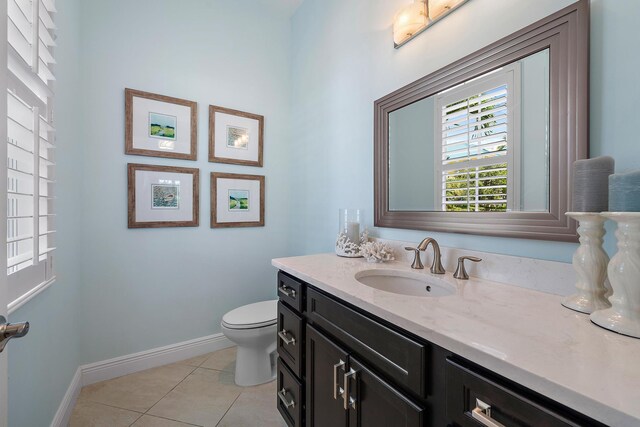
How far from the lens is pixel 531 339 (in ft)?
1.90

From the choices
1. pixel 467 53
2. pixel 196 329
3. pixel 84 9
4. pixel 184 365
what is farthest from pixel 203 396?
pixel 84 9

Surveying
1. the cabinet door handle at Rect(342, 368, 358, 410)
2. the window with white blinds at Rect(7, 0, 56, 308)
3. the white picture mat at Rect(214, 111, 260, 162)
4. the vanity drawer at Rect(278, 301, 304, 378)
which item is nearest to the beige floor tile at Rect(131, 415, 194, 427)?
the vanity drawer at Rect(278, 301, 304, 378)

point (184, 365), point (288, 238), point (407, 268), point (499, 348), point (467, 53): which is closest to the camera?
point (499, 348)

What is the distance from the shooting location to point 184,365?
2.02m

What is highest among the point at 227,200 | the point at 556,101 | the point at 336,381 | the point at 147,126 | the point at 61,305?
the point at 147,126

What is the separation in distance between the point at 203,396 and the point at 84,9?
2527 millimetres

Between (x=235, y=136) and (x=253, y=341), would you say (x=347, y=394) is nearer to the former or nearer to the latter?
(x=253, y=341)

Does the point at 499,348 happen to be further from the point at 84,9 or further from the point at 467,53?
the point at 84,9

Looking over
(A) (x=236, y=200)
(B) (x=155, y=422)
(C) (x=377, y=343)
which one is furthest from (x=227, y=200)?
(C) (x=377, y=343)

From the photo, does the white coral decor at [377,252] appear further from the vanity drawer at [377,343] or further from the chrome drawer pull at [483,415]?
the chrome drawer pull at [483,415]

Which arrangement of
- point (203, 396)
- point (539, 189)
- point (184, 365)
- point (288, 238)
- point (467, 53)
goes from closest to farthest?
point (539, 189), point (467, 53), point (203, 396), point (184, 365), point (288, 238)

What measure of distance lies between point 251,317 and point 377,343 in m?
1.22

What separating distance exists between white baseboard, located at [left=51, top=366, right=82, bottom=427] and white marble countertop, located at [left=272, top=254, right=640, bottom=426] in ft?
4.98

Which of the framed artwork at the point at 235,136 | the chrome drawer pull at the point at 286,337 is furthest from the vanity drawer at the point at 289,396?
the framed artwork at the point at 235,136
